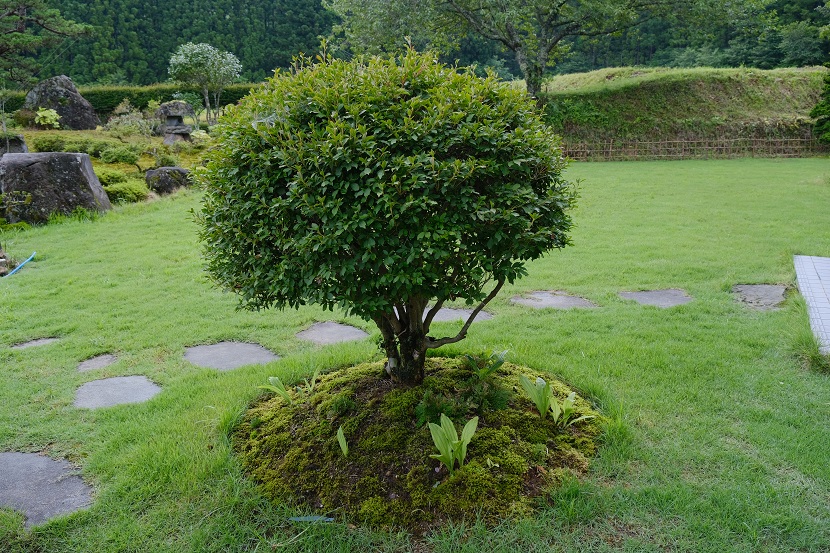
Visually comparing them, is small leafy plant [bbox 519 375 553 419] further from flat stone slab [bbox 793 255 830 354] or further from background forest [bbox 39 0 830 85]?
background forest [bbox 39 0 830 85]

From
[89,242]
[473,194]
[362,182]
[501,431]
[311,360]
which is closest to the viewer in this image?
[362,182]

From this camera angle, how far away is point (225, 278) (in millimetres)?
2781

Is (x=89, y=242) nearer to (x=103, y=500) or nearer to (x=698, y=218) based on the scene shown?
(x=103, y=500)

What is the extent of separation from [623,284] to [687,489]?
3.45 metres

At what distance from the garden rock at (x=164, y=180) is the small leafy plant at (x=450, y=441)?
37.9 ft

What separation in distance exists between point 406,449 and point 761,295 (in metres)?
4.16

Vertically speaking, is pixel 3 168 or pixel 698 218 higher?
pixel 3 168

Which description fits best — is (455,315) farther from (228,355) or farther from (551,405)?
(551,405)

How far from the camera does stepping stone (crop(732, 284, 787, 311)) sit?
481 centimetres

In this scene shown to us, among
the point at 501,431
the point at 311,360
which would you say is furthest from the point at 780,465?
the point at 311,360

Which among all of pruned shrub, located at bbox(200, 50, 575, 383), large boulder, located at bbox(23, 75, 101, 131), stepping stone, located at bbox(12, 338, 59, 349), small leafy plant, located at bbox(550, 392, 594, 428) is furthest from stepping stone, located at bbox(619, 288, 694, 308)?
large boulder, located at bbox(23, 75, 101, 131)

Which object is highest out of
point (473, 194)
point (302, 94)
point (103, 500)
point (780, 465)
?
point (302, 94)

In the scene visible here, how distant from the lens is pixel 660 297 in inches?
203

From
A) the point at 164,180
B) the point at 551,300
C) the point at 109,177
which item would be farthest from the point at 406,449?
the point at 109,177
